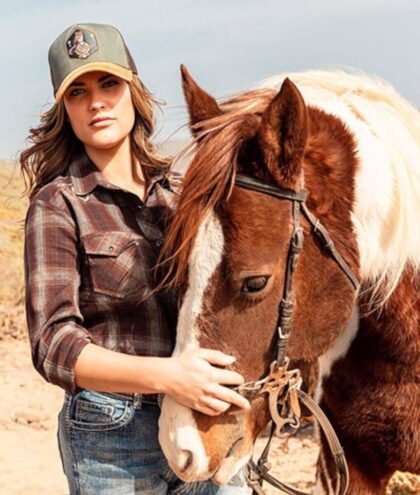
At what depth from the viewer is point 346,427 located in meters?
2.87

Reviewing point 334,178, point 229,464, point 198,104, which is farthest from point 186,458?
point 198,104

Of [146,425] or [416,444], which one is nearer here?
[146,425]

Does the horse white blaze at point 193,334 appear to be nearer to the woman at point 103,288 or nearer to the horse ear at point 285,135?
the woman at point 103,288

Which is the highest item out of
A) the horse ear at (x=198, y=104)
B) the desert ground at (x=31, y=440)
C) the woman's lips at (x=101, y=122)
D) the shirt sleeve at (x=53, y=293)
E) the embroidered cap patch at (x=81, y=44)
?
the embroidered cap patch at (x=81, y=44)

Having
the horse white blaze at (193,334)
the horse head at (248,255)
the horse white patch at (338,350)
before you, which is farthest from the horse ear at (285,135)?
the horse white patch at (338,350)

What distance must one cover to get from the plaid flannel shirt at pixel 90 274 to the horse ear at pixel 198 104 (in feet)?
0.99

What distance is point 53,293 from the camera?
2361mm

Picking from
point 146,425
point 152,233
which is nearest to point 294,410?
point 146,425

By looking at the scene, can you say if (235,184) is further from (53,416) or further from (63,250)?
(53,416)

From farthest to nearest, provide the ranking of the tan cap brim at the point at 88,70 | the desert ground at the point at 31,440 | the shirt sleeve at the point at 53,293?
1. the desert ground at the point at 31,440
2. the tan cap brim at the point at 88,70
3. the shirt sleeve at the point at 53,293

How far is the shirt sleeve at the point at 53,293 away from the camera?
2299 millimetres

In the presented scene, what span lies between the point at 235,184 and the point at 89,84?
1.97 feet

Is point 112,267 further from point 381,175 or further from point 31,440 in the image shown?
point 31,440

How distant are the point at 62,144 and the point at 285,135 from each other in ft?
2.55
